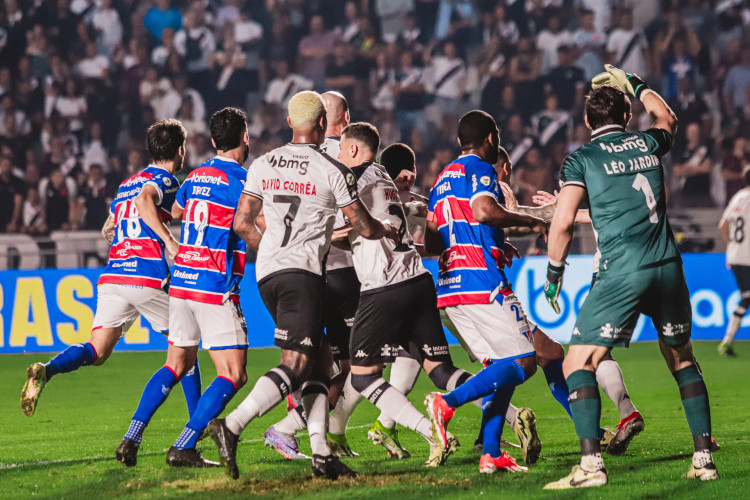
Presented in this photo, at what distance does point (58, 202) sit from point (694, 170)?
34.2 feet

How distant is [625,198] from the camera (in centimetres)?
494

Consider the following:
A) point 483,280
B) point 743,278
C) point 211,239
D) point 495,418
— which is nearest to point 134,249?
point 211,239

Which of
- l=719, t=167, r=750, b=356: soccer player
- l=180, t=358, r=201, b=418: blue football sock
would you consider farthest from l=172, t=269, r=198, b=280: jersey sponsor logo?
l=719, t=167, r=750, b=356: soccer player

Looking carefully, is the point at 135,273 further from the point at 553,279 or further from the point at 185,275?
the point at 553,279

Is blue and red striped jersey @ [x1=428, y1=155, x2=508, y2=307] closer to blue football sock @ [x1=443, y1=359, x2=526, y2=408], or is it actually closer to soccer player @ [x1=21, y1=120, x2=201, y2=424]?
blue football sock @ [x1=443, y1=359, x2=526, y2=408]

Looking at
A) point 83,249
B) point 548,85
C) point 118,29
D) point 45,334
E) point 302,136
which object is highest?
point 118,29

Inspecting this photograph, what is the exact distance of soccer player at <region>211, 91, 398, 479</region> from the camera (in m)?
5.01

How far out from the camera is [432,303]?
5.54 meters

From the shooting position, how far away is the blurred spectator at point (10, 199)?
51.0 feet

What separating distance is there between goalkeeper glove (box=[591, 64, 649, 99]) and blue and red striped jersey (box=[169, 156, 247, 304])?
84.8 inches

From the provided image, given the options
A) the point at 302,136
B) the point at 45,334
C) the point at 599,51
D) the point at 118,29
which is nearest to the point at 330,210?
the point at 302,136

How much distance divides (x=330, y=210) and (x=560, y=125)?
468 inches

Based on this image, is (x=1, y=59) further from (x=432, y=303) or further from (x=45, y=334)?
(x=432, y=303)

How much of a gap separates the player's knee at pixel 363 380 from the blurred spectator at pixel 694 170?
11.1 m
